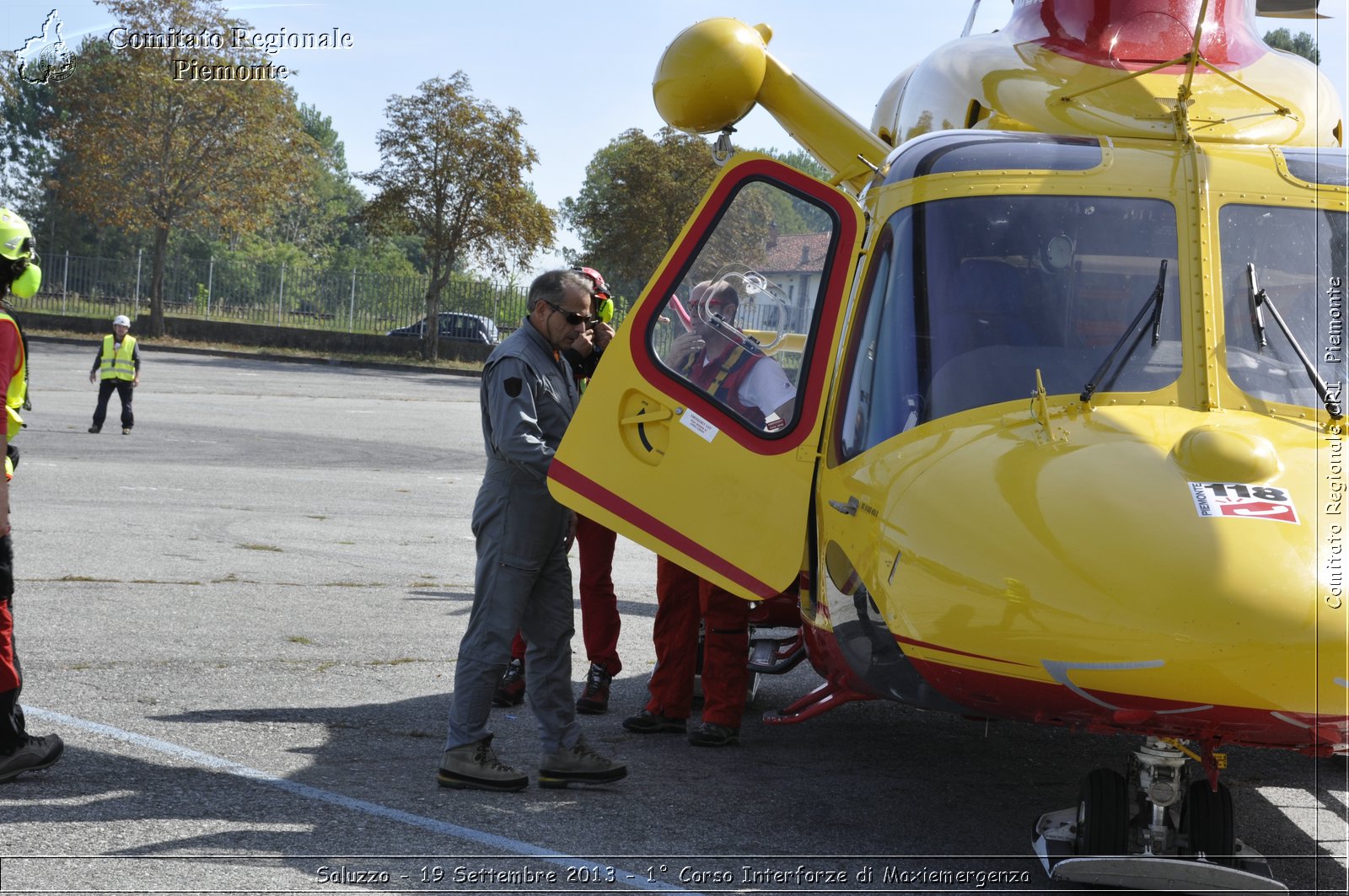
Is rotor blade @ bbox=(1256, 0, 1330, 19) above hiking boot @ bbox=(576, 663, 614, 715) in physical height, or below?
above

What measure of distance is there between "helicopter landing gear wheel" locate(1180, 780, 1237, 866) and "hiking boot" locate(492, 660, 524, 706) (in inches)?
136

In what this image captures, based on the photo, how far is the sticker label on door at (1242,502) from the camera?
Answer: 3881 mm

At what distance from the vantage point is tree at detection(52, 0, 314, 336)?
39281mm

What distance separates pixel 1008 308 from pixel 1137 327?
1.44ft

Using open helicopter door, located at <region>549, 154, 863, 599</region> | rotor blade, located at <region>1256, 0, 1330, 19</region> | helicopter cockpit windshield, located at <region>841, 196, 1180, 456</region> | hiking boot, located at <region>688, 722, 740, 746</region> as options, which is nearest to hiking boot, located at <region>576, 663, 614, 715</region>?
hiking boot, located at <region>688, 722, 740, 746</region>

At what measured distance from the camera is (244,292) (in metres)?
39.8

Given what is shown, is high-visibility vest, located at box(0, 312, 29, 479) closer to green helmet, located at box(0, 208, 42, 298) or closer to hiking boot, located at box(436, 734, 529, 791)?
green helmet, located at box(0, 208, 42, 298)

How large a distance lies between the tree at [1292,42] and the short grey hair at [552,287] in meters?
3.42

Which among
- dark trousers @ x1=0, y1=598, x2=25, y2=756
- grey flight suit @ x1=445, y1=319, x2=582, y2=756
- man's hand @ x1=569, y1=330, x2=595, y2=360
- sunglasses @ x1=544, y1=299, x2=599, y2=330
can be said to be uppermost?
sunglasses @ x1=544, y1=299, x2=599, y2=330

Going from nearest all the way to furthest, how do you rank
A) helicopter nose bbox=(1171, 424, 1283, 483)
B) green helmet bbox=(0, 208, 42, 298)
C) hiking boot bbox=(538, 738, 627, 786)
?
helicopter nose bbox=(1171, 424, 1283, 483), green helmet bbox=(0, 208, 42, 298), hiking boot bbox=(538, 738, 627, 786)

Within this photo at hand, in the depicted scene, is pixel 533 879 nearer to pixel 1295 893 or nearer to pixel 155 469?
pixel 1295 893

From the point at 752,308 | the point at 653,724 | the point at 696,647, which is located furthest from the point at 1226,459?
the point at 653,724

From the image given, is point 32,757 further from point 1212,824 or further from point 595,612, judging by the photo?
point 1212,824

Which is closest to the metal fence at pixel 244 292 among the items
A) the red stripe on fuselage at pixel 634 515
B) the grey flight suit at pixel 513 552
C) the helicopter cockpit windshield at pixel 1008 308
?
the grey flight suit at pixel 513 552
